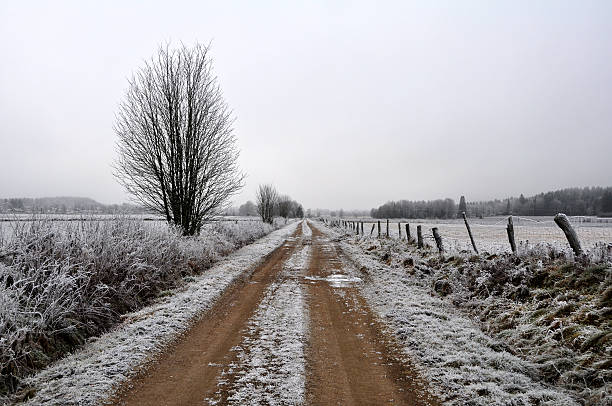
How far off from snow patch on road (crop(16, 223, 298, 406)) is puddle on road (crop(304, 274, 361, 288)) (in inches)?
141

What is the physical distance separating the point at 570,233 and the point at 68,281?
392 inches

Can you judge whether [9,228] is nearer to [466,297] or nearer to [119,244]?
[119,244]

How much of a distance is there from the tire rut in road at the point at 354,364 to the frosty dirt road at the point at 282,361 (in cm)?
1

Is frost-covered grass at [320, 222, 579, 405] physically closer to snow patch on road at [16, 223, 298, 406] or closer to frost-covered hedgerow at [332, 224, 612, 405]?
frost-covered hedgerow at [332, 224, 612, 405]

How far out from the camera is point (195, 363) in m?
4.66

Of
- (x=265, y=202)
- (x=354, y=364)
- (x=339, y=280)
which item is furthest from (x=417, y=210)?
(x=354, y=364)

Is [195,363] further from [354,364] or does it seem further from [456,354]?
[456,354]

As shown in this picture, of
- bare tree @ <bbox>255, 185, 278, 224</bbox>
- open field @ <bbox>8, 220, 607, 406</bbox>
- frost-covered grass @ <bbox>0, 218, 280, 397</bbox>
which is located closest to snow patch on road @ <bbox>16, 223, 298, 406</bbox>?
open field @ <bbox>8, 220, 607, 406</bbox>

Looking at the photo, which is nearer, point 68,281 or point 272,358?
point 272,358

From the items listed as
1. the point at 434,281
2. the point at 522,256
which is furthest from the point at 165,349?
the point at 522,256

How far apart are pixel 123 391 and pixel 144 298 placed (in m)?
4.57

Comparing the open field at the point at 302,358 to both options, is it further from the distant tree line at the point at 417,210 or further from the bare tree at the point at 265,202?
the distant tree line at the point at 417,210

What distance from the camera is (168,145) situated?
15562mm

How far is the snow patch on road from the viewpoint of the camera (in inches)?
150
